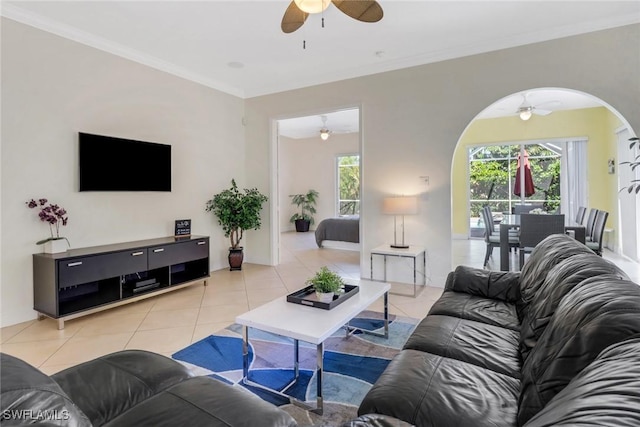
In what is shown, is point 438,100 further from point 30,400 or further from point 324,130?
point 30,400

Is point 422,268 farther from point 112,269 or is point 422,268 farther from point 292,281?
point 112,269

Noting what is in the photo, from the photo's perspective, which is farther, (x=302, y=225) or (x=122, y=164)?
(x=302, y=225)

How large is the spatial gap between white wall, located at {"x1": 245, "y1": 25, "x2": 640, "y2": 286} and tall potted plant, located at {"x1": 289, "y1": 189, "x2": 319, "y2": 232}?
206 inches

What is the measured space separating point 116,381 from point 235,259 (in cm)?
403

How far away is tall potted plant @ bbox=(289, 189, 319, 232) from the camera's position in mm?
10469

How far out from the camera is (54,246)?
3.32 meters

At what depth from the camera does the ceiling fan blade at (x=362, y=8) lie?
2.38 metres

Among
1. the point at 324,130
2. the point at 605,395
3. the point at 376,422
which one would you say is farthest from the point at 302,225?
the point at 605,395

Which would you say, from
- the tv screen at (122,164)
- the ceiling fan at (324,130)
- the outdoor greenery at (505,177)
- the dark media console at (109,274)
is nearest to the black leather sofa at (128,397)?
the dark media console at (109,274)

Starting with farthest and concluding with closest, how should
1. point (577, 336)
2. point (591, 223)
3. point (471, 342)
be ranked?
point (591, 223)
point (471, 342)
point (577, 336)

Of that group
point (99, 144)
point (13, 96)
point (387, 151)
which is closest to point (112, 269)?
point (99, 144)

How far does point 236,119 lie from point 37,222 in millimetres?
3261

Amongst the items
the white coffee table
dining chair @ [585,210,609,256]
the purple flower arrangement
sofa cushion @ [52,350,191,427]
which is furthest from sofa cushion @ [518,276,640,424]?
the purple flower arrangement

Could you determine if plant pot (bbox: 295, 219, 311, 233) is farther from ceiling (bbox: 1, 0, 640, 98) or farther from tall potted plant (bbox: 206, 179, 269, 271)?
ceiling (bbox: 1, 0, 640, 98)
